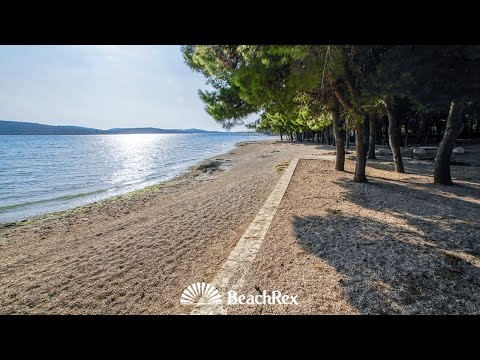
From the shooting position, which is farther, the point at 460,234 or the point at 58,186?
the point at 58,186

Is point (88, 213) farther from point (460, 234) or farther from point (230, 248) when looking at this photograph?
point (460, 234)

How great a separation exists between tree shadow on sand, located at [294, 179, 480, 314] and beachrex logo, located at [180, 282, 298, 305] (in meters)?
0.96

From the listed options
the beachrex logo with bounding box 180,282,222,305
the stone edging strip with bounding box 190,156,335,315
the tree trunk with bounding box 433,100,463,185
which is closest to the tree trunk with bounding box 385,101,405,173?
the tree trunk with bounding box 433,100,463,185

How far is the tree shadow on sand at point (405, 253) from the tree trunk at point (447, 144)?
286cm

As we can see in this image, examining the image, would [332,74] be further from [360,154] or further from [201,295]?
[201,295]

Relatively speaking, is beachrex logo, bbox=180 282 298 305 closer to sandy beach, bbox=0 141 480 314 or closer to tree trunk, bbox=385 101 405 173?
sandy beach, bbox=0 141 480 314

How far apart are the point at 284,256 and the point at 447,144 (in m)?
10.2

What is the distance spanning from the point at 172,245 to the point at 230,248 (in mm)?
1572
